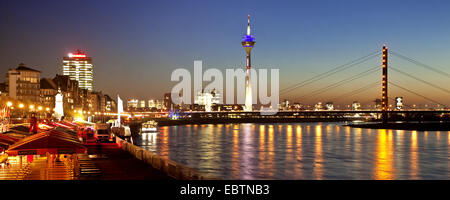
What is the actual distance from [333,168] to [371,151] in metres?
19.9

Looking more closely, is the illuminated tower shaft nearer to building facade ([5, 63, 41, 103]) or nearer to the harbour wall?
building facade ([5, 63, 41, 103])

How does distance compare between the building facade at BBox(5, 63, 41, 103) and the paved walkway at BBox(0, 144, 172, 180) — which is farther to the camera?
the building facade at BBox(5, 63, 41, 103)

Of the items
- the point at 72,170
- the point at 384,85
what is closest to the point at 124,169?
the point at 72,170

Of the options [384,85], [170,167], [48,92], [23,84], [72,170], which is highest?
[384,85]

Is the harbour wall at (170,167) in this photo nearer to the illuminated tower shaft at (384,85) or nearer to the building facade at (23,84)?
the building facade at (23,84)

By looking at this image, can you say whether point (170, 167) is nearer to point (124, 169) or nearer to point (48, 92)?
point (124, 169)

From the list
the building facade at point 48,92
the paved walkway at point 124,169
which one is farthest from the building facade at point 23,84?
the paved walkway at point 124,169

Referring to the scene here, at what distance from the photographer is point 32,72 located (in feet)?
406

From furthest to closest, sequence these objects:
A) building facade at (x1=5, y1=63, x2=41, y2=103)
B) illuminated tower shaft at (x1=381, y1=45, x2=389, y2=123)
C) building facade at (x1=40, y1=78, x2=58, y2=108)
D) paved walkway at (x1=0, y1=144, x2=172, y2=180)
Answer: building facade at (x1=40, y1=78, x2=58, y2=108) < illuminated tower shaft at (x1=381, y1=45, x2=389, y2=123) < building facade at (x1=5, y1=63, x2=41, y2=103) < paved walkway at (x1=0, y1=144, x2=172, y2=180)

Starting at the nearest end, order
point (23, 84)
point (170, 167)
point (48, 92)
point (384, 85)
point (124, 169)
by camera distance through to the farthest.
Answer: point (170, 167) < point (124, 169) < point (23, 84) < point (384, 85) < point (48, 92)

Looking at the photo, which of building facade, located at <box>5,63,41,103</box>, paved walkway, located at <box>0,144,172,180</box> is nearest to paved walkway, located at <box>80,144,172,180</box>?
paved walkway, located at <box>0,144,172,180</box>

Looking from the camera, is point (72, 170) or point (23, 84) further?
point (23, 84)
